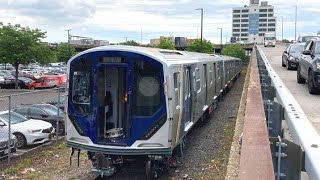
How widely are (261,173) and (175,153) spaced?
891 cm

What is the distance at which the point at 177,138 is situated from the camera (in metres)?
10.2

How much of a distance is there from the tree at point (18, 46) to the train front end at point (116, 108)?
1521 inches

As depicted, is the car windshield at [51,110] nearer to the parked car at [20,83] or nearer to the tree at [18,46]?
the tree at [18,46]

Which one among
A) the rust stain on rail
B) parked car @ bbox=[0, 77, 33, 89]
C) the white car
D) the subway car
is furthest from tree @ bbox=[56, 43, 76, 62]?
the rust stain on rail

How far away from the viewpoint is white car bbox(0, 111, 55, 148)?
15.0m

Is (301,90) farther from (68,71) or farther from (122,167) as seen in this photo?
(68,71)

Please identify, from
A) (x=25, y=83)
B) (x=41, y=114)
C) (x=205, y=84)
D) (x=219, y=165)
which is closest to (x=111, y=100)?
(x=219, y=165)

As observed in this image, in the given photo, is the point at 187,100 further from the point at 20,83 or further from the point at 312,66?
the point at 20,83

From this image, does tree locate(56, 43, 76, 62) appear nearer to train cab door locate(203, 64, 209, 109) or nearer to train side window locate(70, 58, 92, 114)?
train cab door locate(203, 64, 209, 109)

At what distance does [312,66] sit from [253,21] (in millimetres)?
118905

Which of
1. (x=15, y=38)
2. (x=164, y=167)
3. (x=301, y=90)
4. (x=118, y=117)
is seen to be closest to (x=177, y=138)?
(x=164, y=167)

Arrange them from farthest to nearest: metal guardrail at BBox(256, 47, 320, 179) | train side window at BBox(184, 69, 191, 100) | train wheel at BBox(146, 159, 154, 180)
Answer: train side window at BBox(184, 69, 191, 100) → train wheel at BBox(146, 159, 154, 180) → metal guardrail at BBox(256, 47, 320, 179)

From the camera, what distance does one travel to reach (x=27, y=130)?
49.4 ft

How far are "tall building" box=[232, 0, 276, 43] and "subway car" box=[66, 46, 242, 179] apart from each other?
109m
